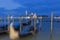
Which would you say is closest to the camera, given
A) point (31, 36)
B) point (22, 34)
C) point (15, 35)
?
point (15, 35)

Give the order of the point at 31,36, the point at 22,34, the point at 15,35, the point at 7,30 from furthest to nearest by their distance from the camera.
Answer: the point at 7,30 → the point at 31,36 → the point at 22,34 → the point at 15,35

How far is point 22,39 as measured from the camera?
14.6 metres

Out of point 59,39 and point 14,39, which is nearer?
point 14,39

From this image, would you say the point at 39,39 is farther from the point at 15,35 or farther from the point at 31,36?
the point at 15,35

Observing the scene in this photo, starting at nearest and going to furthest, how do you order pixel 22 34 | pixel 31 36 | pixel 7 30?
pixel 22 34, pixel 31 36, pixel 7 30

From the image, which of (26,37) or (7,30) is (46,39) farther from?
(7,30)

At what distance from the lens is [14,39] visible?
7629 millimetres

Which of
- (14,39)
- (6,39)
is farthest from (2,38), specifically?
(14,39)

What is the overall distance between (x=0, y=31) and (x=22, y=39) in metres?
2.81

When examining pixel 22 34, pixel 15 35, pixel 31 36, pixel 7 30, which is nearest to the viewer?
pixel 15 35

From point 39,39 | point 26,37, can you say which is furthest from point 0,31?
point 39,39

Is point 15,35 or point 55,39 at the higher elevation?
point 15,35

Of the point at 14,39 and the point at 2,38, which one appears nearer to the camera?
the point at 14,39

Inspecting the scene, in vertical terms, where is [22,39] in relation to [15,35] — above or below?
below
